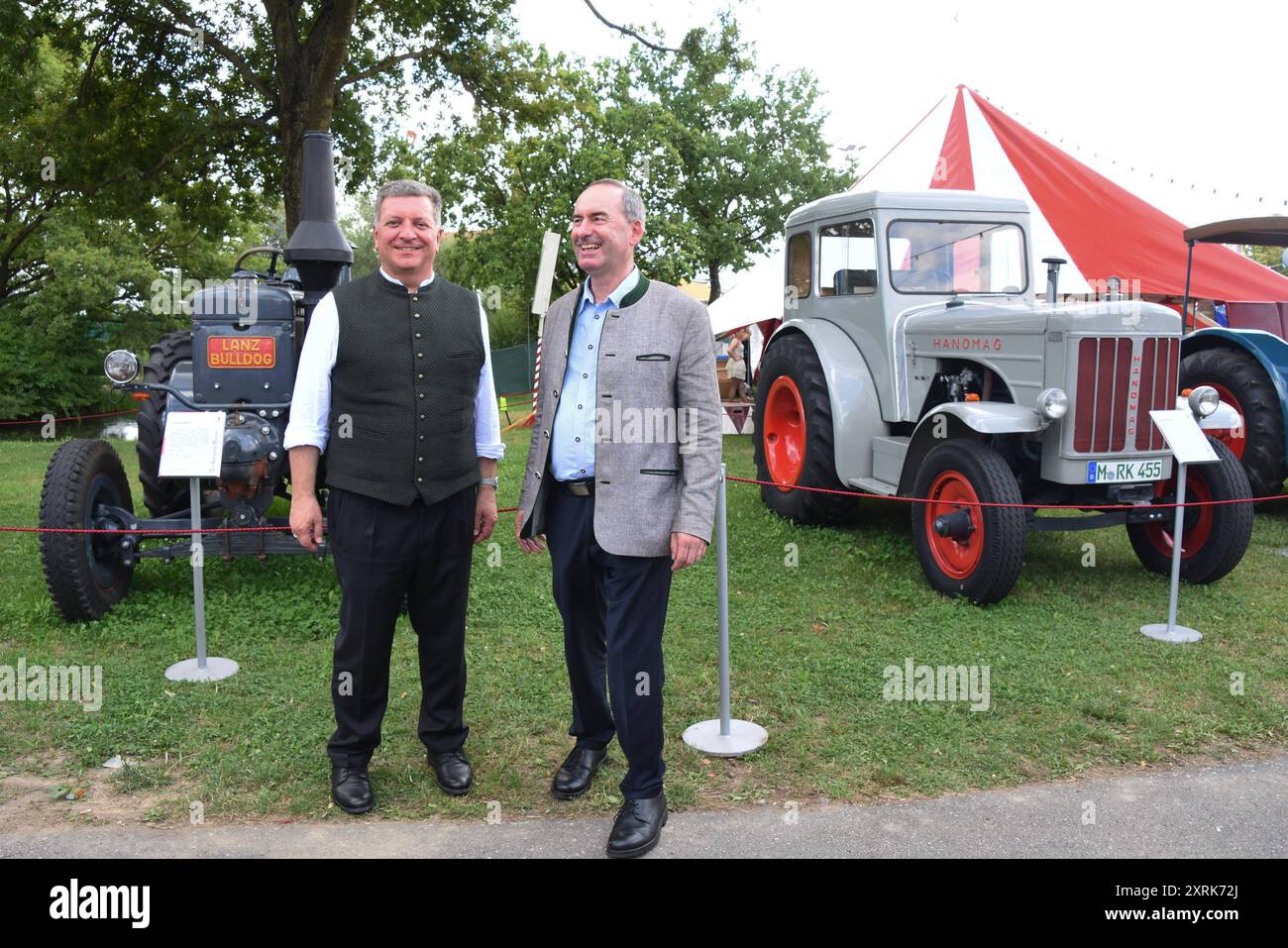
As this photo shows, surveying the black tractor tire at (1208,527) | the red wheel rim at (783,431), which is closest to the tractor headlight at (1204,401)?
the black tractor tire at (1208,527)

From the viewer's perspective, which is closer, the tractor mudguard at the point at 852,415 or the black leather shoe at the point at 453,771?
the black leather shoe at the point at 453,771

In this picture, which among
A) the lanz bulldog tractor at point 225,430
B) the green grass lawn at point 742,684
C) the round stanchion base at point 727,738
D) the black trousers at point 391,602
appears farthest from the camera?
the lanz bulldog tractor at point 225,430

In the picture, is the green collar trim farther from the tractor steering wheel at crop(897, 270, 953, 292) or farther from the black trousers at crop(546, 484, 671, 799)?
the tractor steering wheel at crop(897, 270, 953, 292)

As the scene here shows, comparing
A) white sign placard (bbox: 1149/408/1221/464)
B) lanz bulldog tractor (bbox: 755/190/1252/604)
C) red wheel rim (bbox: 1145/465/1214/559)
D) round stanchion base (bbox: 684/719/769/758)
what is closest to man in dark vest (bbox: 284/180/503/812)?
round stanchion base (bbox: 684/719/769/758)

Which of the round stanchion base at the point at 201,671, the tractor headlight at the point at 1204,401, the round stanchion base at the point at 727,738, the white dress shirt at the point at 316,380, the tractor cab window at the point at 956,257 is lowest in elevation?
the round stanchion base at the point at 727,738

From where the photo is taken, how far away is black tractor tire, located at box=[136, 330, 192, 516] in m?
5.72

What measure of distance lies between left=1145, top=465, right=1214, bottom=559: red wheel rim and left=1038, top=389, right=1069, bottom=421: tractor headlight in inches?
36.8

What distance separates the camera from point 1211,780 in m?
3.39

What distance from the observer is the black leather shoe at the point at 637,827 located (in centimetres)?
286

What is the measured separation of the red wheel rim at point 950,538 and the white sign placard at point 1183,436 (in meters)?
0.97

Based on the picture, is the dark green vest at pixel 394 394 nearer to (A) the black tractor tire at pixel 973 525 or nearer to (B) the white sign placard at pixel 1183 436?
(A) the black tractor tire at pixel 973 525

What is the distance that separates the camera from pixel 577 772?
3.29 meters

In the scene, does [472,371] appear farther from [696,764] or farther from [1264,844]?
[1264,844]

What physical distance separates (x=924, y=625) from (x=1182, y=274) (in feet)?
23.5
